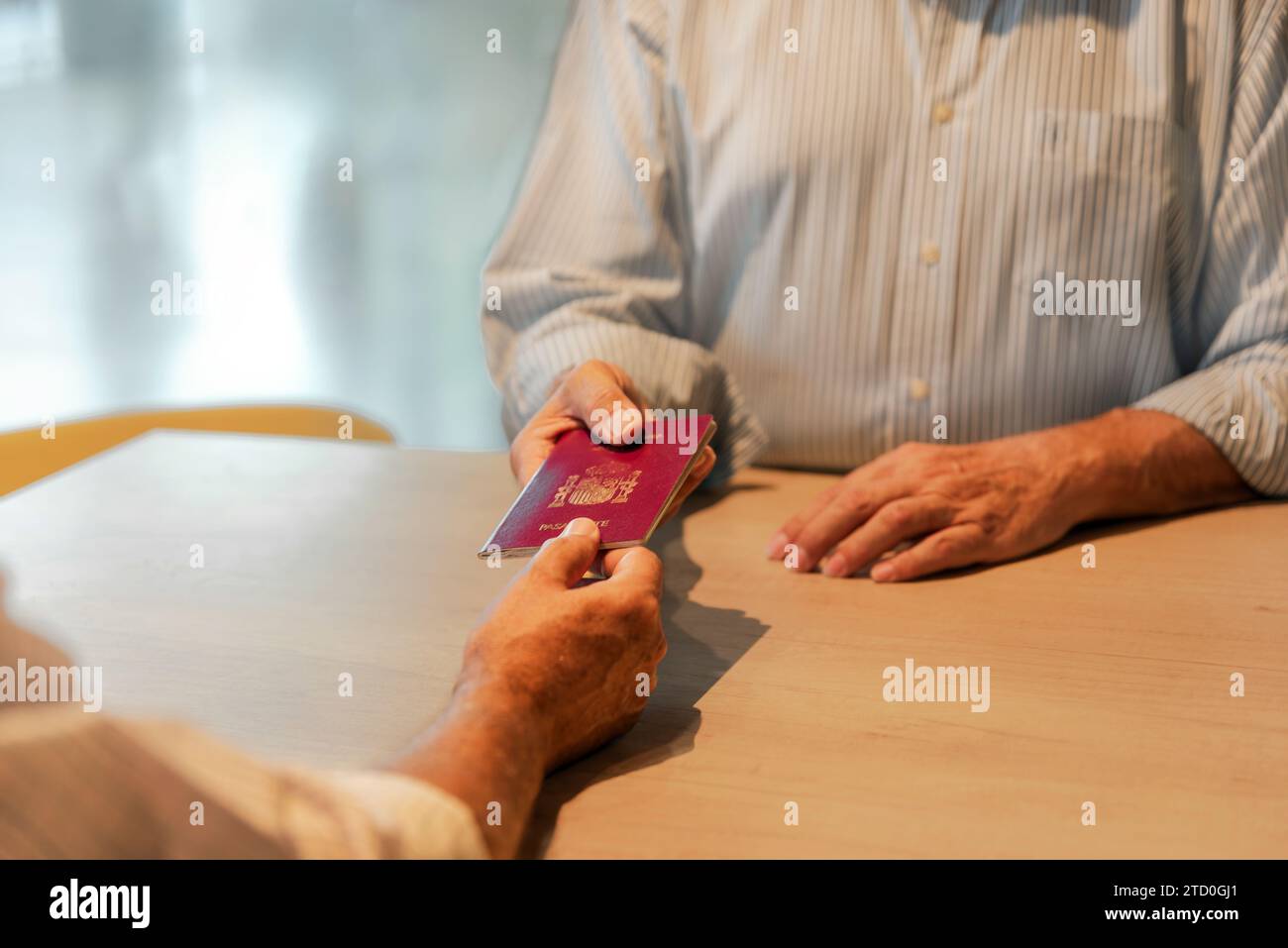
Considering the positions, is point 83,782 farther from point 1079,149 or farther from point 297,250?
point 297,250

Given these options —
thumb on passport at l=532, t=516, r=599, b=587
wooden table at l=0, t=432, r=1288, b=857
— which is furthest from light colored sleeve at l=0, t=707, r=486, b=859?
thumb on passport at l=532, t=516, r=599, b=587

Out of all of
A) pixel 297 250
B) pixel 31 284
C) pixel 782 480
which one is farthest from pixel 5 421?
pixel 782 480

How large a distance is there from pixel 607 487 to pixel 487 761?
40cm

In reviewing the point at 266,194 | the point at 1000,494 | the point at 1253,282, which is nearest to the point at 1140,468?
the point at 1000,494

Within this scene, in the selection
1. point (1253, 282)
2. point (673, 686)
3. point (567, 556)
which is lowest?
A: point (673, 686)

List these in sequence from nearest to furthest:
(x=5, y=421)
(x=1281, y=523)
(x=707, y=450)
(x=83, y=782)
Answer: (x=83, y=782) < (x=707, y=450) < (x=1281, y=523) < (x=5, y=421)

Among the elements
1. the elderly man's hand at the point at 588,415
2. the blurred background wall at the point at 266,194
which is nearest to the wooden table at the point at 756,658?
the elderly man's hand at the point at 588,415

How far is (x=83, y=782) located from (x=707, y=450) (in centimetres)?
83

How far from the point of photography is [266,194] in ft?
10.7

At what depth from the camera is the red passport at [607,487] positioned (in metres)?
1.07

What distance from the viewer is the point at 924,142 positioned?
60.5 inches

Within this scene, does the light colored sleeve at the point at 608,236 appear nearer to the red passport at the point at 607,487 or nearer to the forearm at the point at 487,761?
the red passport at the point at 607,487

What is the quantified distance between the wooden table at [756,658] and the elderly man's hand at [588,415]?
118mm

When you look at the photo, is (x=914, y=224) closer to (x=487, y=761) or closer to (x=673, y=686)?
(x=673, y=686)
